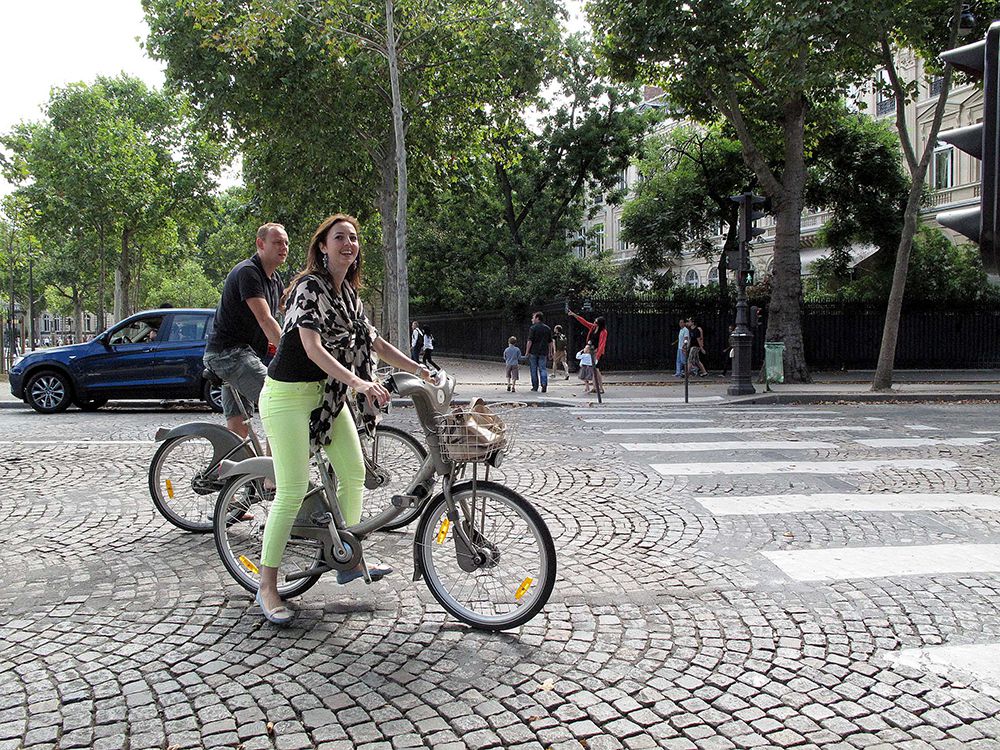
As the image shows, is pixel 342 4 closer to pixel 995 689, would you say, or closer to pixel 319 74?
pixel 319 74

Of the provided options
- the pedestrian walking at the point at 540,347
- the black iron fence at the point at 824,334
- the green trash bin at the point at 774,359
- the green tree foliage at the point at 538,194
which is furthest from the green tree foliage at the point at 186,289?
the green trash bin at the point at 774,359

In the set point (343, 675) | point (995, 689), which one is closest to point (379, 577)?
point (343, 675)

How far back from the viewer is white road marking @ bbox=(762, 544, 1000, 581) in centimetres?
454

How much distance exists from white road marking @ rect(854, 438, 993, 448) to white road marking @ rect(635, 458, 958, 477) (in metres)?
1.00

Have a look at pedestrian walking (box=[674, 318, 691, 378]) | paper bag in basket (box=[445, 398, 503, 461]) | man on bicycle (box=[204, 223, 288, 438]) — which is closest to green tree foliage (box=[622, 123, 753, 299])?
pedestrian walking (box=[674, 318, 691, 378])

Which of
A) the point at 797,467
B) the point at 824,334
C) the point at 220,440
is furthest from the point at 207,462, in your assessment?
the point at 824,334

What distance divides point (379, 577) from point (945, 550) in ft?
11.6

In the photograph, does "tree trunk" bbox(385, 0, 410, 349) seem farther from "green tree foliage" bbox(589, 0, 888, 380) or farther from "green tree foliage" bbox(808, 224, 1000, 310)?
"green tree foliage" bbox(808, 224, 1000, 310)

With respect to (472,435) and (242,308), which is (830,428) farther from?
(472,435)

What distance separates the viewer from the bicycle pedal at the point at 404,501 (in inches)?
158

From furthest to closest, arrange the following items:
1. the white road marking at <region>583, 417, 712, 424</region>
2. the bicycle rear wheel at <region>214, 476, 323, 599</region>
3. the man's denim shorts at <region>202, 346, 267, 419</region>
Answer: the white road marking at <region>583, 417, 712, 424</region> → the man's denim shorts at <region>202, 346, 267, 419</region> → the bicycle rear wheel at <region>214, 476, 323, 599</region>

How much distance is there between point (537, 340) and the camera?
58.2 feet

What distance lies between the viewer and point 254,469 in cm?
413

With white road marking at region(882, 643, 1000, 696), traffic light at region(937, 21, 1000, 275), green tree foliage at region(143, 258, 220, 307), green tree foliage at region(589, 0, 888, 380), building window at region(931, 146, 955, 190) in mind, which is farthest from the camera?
green tree foliage at region(143, 258, 220, 307)
